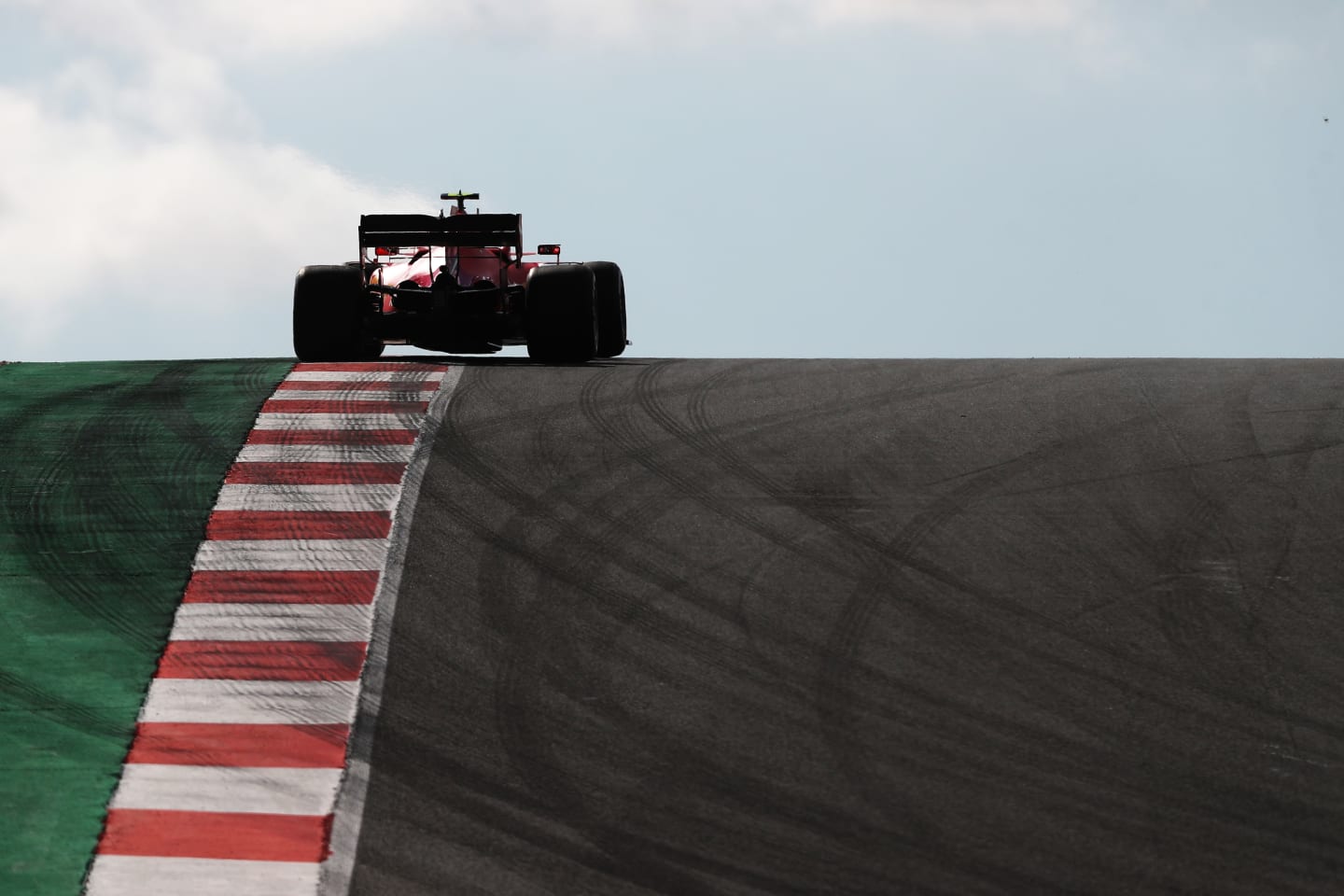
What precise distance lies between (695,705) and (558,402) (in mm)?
6496

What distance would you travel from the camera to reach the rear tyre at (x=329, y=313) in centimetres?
2042

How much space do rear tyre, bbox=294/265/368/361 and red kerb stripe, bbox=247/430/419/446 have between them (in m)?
4.32

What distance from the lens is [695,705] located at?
11.3 metres

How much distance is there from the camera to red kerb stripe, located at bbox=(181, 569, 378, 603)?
12734 millimetres

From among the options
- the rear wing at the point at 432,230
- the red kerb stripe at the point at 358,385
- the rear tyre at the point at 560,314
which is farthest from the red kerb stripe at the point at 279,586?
the rear wing at the point at 432,230

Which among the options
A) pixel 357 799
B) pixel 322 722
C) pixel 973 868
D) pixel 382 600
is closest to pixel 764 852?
pixel 973 868

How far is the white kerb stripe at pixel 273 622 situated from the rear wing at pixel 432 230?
857cm

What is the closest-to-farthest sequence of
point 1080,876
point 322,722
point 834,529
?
1. point 1080,876
2. point 322,722
3. point 834,529

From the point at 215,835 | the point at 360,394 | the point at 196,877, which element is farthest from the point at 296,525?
the point at 196,877

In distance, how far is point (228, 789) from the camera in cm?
1051

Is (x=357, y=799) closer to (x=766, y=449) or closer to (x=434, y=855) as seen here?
(x=434, y=855)

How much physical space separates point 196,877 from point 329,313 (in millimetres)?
11662

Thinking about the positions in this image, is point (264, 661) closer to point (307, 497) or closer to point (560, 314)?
point (307, 497)

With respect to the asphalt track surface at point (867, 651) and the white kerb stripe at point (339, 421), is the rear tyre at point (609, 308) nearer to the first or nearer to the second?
the asphalt track surface at point (867, 651)
